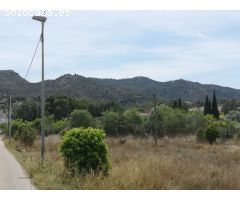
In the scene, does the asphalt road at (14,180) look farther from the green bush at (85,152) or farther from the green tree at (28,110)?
the green tree at (28,110)

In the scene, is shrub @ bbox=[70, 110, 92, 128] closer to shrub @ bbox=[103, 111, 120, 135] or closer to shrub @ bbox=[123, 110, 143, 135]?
shrub @ bbox=[103, 111, 120, 135]

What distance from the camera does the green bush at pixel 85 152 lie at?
52.0 ft

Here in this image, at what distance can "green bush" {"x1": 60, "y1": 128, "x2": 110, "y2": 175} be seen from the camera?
52.0 ft

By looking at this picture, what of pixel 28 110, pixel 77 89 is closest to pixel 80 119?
pixel 28 110

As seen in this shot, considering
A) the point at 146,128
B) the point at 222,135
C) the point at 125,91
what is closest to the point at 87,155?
the point at 222,135

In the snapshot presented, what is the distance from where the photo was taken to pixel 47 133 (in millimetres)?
78500

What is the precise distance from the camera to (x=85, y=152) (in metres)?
16.1

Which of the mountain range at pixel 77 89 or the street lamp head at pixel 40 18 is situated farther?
the mountain range at pixel 77 89

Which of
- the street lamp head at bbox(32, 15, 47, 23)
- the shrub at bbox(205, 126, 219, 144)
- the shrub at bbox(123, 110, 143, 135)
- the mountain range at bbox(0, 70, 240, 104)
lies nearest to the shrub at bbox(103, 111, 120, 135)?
the shrub at bbox(123, 110, 143, 135)

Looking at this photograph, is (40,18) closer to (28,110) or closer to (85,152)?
(85,152)

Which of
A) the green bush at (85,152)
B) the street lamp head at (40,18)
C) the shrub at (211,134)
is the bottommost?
the shrub at (211,134)

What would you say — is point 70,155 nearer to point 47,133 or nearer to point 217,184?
point 217,184

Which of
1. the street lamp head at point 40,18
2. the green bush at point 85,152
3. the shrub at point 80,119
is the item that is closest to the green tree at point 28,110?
the shrub at point 80,119

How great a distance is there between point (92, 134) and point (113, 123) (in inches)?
2190
